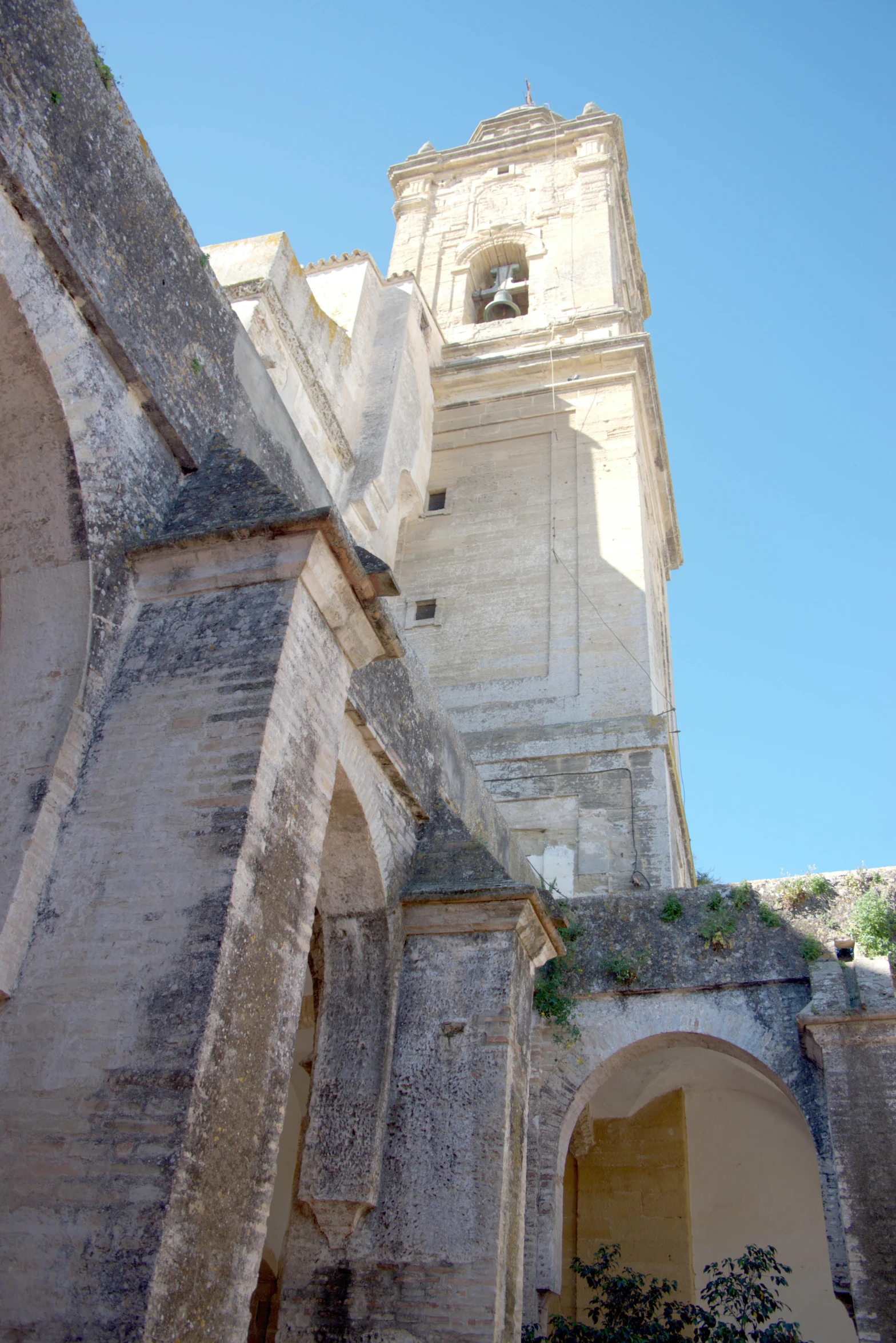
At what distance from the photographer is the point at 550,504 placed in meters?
14.7

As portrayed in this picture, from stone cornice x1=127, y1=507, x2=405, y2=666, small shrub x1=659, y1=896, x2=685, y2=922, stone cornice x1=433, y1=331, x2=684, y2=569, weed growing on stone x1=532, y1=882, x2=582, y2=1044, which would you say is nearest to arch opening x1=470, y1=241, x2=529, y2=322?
stone cornice x1=433, y1=331, x2=684, y2=569

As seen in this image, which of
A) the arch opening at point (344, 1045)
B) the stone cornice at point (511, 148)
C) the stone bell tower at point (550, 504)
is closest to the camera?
the arch opening at point (344, 1045)

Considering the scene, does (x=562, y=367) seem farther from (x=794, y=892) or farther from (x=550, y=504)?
(x=794, y=892)

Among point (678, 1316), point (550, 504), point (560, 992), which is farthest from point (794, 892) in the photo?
point (550, 504)

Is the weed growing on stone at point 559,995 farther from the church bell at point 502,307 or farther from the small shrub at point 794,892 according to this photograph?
the church bell at point 502,307

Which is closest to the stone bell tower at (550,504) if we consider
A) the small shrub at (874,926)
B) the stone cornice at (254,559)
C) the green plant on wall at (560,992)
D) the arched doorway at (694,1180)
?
the arched doorway at (694,1180)

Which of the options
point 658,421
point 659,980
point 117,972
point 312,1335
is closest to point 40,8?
point 117,972

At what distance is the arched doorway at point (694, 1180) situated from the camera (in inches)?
379

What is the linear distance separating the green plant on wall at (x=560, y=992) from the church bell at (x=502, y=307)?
11.6 m

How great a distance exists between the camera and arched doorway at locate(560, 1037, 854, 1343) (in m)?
9.62

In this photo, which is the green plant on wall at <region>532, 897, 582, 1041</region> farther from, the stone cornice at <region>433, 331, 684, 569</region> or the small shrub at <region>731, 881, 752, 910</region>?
the stone cornice at <region>433, 331, 684, 569</region>

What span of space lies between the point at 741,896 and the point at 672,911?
50 centimetres

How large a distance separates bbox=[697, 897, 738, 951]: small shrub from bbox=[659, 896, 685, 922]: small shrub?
19cm

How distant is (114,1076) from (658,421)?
1442 cm
